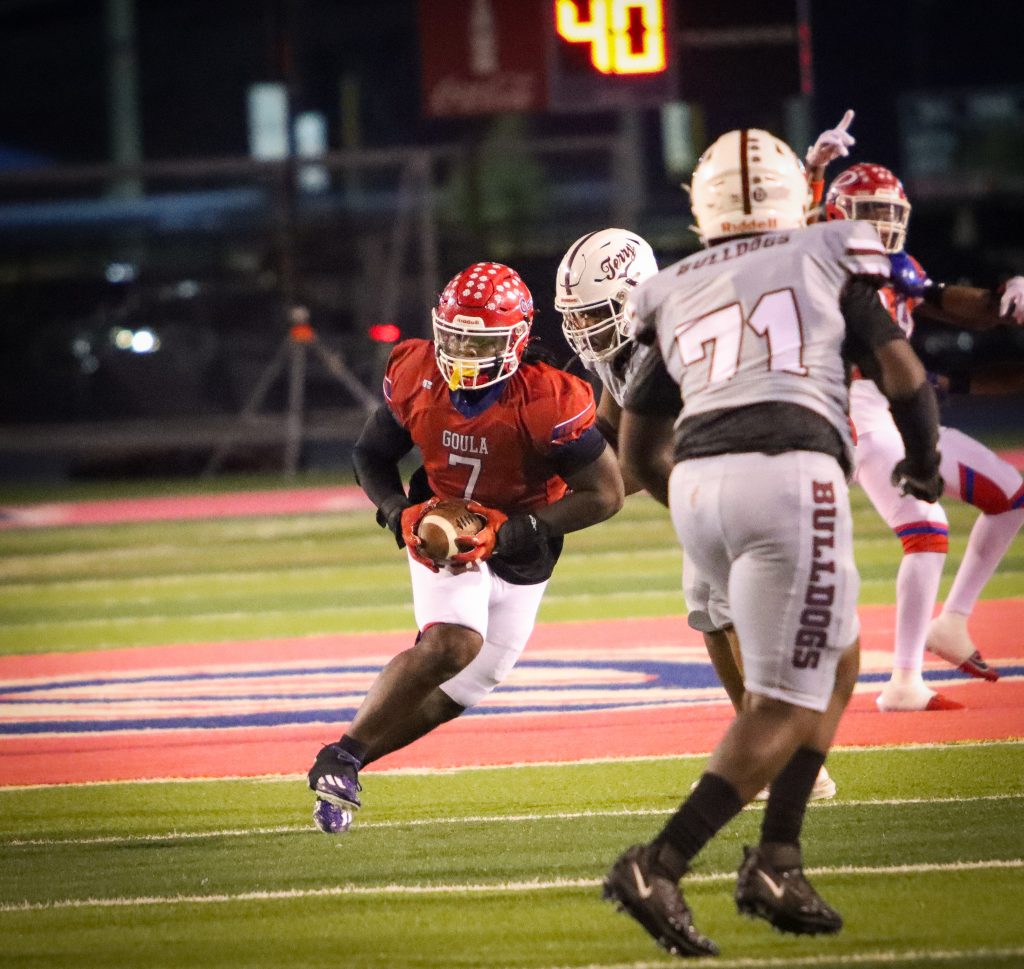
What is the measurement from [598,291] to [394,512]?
867mm

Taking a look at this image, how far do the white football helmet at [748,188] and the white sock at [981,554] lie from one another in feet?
9.39

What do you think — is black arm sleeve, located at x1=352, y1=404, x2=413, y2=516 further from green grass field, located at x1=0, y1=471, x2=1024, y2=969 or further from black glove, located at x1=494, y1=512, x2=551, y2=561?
green grass field, located at x1=0, y1=471, x2=1024, y2=969

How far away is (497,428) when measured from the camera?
507 cm

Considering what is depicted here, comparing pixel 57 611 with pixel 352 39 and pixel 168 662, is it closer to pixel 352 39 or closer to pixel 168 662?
pixel 168 662

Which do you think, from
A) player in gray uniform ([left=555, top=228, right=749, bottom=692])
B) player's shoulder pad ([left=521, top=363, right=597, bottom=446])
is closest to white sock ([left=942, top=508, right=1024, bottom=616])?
player in gray uniform ([left=555, top=228, right=749, bottom=692])

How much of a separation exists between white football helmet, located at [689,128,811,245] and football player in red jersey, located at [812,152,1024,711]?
200cm

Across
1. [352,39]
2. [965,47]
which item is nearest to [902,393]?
[965,47]

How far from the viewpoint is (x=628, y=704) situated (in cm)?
675

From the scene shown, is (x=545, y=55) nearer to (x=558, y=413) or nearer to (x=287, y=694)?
(x=287, y=694)

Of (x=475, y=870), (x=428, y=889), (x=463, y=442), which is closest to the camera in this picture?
(x=428, y=889)

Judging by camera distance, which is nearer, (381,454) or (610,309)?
(610,309)

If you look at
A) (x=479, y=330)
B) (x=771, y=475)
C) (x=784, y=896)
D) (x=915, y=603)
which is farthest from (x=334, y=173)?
(x=784, y=896)

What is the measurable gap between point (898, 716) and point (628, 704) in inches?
40.6

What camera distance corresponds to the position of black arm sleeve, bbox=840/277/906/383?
155 inches
